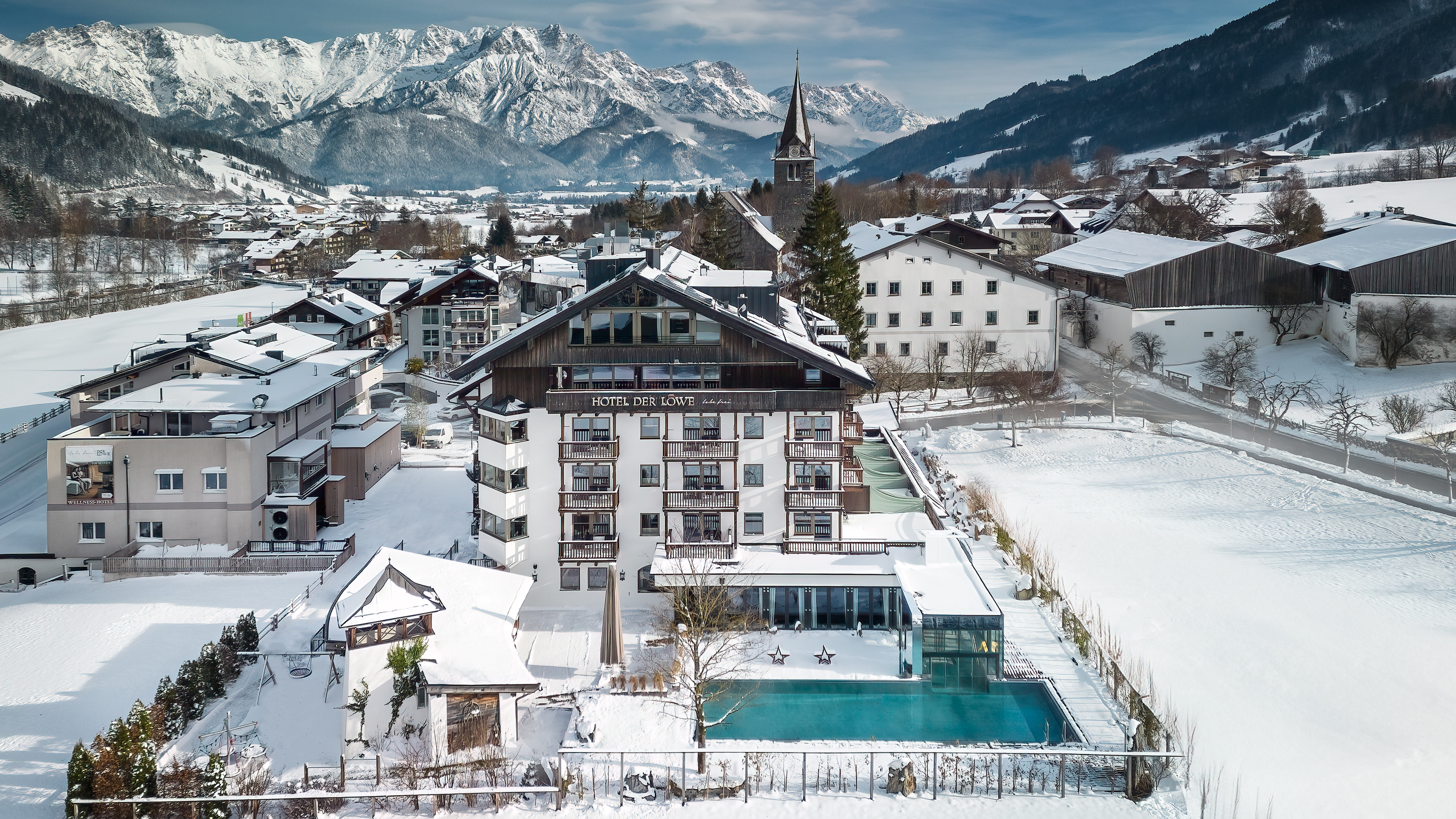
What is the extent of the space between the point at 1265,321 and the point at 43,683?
2541 inches

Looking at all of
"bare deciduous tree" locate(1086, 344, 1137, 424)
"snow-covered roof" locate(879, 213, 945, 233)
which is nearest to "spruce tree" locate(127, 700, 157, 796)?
→ "bare deciduous tree" locate(1086, 344, 1137, 424)

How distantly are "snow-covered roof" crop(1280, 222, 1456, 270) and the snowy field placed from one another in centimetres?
2183

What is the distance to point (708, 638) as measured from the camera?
26.7m

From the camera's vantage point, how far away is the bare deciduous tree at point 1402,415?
47.4 metres

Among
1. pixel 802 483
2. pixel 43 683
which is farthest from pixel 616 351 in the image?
pixel 43 683

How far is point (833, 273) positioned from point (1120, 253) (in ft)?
85.1

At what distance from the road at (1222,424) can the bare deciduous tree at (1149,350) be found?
2786 millimetres

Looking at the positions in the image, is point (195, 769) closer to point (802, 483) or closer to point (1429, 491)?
point (802, 483)

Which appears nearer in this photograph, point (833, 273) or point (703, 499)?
point (703, 499)

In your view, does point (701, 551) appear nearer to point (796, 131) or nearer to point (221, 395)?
point (221, 395)

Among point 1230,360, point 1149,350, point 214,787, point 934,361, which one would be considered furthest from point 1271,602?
point 1149,350

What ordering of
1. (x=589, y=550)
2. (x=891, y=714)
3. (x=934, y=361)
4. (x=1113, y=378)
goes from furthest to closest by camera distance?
1. (x=934, y=361)
2. (x=1113, y=378)
3. (x=589, y=550)
4. (x=891, y=714)

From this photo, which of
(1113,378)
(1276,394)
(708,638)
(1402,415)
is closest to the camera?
(708,638)

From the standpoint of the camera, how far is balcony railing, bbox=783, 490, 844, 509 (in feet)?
106
